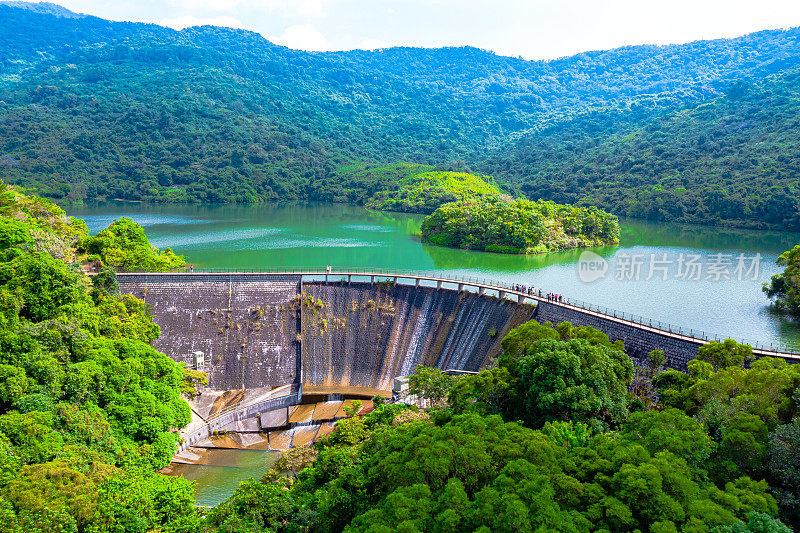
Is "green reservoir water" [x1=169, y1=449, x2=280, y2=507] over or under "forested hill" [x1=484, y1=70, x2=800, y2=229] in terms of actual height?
under

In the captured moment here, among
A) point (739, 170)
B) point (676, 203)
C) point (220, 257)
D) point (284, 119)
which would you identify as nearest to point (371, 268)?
point (220, 257)

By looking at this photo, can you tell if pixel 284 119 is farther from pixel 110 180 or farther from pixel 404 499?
pixel 404 499

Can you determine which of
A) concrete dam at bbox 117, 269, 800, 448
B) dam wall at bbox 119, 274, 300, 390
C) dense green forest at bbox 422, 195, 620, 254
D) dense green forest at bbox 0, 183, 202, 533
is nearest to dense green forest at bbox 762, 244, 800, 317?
concrete dam at bbox 117, 269, 800, 448

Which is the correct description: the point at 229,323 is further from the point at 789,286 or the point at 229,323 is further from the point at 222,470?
the point at 789,286

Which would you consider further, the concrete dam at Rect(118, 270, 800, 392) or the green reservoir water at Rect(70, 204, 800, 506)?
the green reservoir water at Rect(70, 204, 800, 506)

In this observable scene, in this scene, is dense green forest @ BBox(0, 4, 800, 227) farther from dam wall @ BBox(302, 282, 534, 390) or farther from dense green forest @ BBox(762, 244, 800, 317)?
dam wall @ BBox(302, 282, 534, 390)

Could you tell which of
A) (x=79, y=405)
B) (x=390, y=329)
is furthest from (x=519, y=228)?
(x=79, y=405)

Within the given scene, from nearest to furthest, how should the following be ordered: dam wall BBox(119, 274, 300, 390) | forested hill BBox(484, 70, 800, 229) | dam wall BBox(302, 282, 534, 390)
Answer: dam wall BBox(302, 282, 534, 390) → dam wall BBox(119, 274, 300, 390) → forested hill BBox(484, 70, 800, 229)
